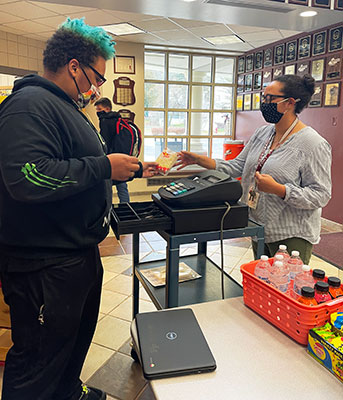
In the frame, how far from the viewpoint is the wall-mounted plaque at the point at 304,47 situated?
4.68m

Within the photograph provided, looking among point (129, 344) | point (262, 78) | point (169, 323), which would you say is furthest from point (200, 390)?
point (262, 78)

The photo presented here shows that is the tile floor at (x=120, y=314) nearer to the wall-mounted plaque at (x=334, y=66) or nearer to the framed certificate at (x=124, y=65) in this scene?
the wall-mounted plaque at (x=334, y=66)

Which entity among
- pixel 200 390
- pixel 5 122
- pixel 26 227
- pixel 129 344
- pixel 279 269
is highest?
pixel 5 122

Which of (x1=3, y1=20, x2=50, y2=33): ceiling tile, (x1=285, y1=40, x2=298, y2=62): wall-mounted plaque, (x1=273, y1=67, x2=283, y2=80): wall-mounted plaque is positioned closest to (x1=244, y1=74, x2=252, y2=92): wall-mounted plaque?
(x1=273, y1=67, x2=283, y2=80): wall-mounted plaque

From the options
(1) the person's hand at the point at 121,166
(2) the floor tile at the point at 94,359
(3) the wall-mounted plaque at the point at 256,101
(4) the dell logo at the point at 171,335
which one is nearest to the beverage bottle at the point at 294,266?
(4) the dell logo at the point at 171,335

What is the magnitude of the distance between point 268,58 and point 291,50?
1.92 feet

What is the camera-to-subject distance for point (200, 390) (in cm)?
85

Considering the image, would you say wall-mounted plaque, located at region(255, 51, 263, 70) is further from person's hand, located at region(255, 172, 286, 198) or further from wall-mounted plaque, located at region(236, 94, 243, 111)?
person's hand, located at region(255, 172, 286, 198)

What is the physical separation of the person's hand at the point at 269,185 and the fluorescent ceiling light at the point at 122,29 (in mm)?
3841

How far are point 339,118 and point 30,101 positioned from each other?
13.8 ft

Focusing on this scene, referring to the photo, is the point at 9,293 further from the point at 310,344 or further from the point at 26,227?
the point at 310,344

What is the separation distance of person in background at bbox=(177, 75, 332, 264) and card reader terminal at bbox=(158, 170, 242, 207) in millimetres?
177

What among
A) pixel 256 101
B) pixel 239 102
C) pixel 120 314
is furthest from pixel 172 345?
pixel 239 102

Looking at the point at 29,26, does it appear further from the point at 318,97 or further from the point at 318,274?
the point at 318,274
